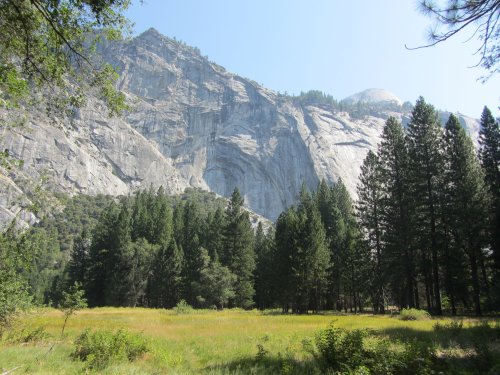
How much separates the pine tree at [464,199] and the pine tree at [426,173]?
1.48m

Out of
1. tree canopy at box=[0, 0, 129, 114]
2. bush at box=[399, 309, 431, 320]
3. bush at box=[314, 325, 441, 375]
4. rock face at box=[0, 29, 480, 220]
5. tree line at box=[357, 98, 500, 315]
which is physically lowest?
bush at box=[314, 325, 441, 375]

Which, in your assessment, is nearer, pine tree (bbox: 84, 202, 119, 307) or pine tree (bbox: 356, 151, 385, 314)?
pine tree (bbox: 356, 151, 385, 314)

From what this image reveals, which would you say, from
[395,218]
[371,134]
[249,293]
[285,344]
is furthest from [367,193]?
[371,134]

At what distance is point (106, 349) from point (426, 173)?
103 ft

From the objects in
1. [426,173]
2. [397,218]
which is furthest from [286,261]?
[426,173]

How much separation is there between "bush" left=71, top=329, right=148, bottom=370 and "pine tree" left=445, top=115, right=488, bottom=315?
29455 mm

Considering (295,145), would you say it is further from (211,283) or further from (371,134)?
(211,283)

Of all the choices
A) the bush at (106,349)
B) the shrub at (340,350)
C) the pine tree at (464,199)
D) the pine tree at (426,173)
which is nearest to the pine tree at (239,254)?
the pine tree at (426,173)

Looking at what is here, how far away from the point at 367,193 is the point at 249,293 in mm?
23008

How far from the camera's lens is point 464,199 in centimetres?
3347

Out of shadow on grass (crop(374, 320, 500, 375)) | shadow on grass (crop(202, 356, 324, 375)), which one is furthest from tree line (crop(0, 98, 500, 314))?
shadow on grass (crop(374, 320, 500, 375))

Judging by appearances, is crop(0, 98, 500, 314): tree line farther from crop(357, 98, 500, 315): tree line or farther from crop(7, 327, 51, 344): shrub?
crop(7, 327, 51, 344): shrub

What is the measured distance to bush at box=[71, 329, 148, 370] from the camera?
11139 mm

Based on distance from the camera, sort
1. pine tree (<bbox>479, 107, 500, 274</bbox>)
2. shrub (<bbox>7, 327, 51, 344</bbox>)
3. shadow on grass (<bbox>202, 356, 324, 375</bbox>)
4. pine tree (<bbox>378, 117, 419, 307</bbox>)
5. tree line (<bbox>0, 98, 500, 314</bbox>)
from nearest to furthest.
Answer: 1. shadow on grass (<bbox>202, 356, 324, 375</bbox>)
2. shrub (<bbox>7, 327, 51, 344</bbox>)
3. pine tree (<bbox>479, 107, 500, 274</bbox>)
4. tree line (<bbox>0, 98, 500, 314</bbox>)
5. pine tree (<bbox>378, 117, 419, 307</bbox>)
